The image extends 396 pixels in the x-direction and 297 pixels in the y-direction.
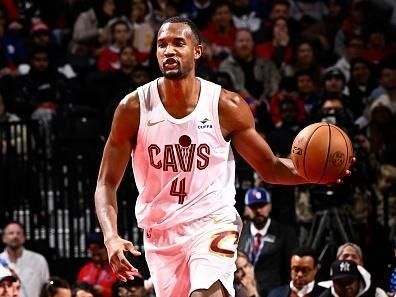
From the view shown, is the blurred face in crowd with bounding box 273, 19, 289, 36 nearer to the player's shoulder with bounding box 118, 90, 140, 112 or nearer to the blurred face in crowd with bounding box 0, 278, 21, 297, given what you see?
the blurred face in crowd with bounding box 0, 278, 21, 297

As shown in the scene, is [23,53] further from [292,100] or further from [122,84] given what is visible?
[292,100]

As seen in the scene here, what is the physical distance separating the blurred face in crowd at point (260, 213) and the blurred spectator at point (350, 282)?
158cm

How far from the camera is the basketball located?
275 inches

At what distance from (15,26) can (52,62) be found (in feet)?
3.21

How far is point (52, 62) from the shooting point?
14.6m

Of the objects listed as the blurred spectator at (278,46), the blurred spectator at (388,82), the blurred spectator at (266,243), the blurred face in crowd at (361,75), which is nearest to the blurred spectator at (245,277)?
the blurred spectator at (266,243)

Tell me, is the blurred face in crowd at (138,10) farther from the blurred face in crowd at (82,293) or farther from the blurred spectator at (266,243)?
the blurred face in crowd at (82,293)

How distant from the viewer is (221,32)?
1506 cm

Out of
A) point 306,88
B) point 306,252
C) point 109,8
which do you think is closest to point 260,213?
point 306,252

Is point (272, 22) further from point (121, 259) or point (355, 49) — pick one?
point (121, 259)

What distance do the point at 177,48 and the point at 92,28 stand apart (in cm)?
867

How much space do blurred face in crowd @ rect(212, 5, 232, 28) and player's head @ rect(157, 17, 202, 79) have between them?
26.3 ft

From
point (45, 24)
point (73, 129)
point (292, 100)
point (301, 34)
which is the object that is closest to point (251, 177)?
point (292, 100)

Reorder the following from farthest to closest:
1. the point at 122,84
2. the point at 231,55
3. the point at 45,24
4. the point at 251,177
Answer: the point at 45,24, the point at 231,55, the point at 122,84, the point at 251,177
